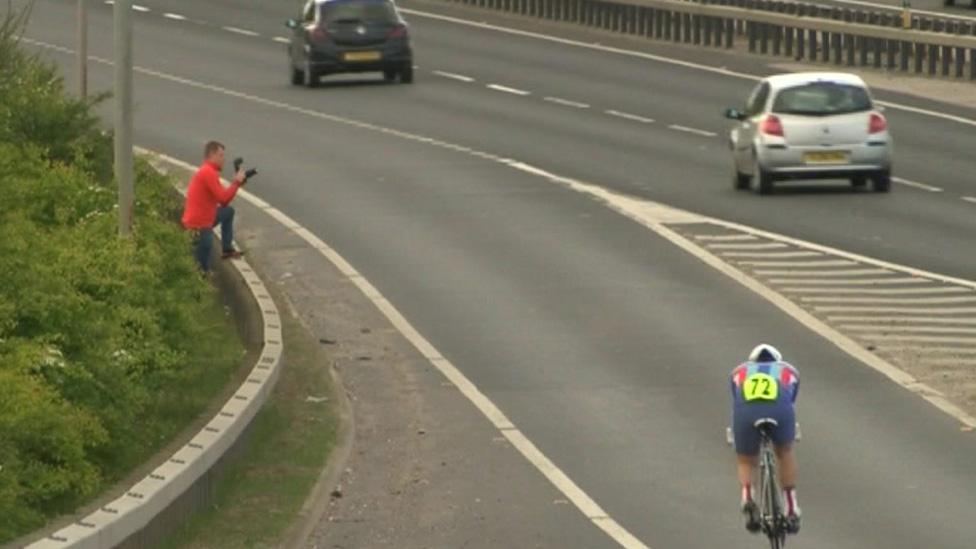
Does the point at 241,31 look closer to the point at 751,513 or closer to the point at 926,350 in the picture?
the point at 926,350

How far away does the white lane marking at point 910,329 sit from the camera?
27.6 m

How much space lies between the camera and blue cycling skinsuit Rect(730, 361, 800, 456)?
1628cm

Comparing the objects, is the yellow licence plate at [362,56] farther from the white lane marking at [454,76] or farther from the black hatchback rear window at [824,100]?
the black hatchback rear window at [824,100]

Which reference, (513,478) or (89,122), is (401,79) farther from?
(513,478)

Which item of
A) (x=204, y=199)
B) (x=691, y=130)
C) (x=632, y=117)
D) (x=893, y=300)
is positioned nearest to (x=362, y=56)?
(x=632, y=117)

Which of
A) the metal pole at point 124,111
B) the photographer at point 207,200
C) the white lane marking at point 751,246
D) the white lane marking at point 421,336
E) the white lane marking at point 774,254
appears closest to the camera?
the white lane marking at point 421,336

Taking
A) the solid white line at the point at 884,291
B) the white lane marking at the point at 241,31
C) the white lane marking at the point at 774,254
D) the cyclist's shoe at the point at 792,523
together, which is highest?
the cyclist's shoe at the point at 792,523

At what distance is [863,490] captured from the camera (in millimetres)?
19828

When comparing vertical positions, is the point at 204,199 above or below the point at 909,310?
above

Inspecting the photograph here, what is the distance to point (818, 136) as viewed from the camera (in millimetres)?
38156

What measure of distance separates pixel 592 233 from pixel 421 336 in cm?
754

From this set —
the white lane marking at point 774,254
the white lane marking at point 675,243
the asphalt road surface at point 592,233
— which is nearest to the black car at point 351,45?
the asphalt road surface at point 592,233

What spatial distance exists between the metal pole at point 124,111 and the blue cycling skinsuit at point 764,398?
7.72 meters

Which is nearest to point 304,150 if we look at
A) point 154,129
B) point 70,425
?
point 154,129
